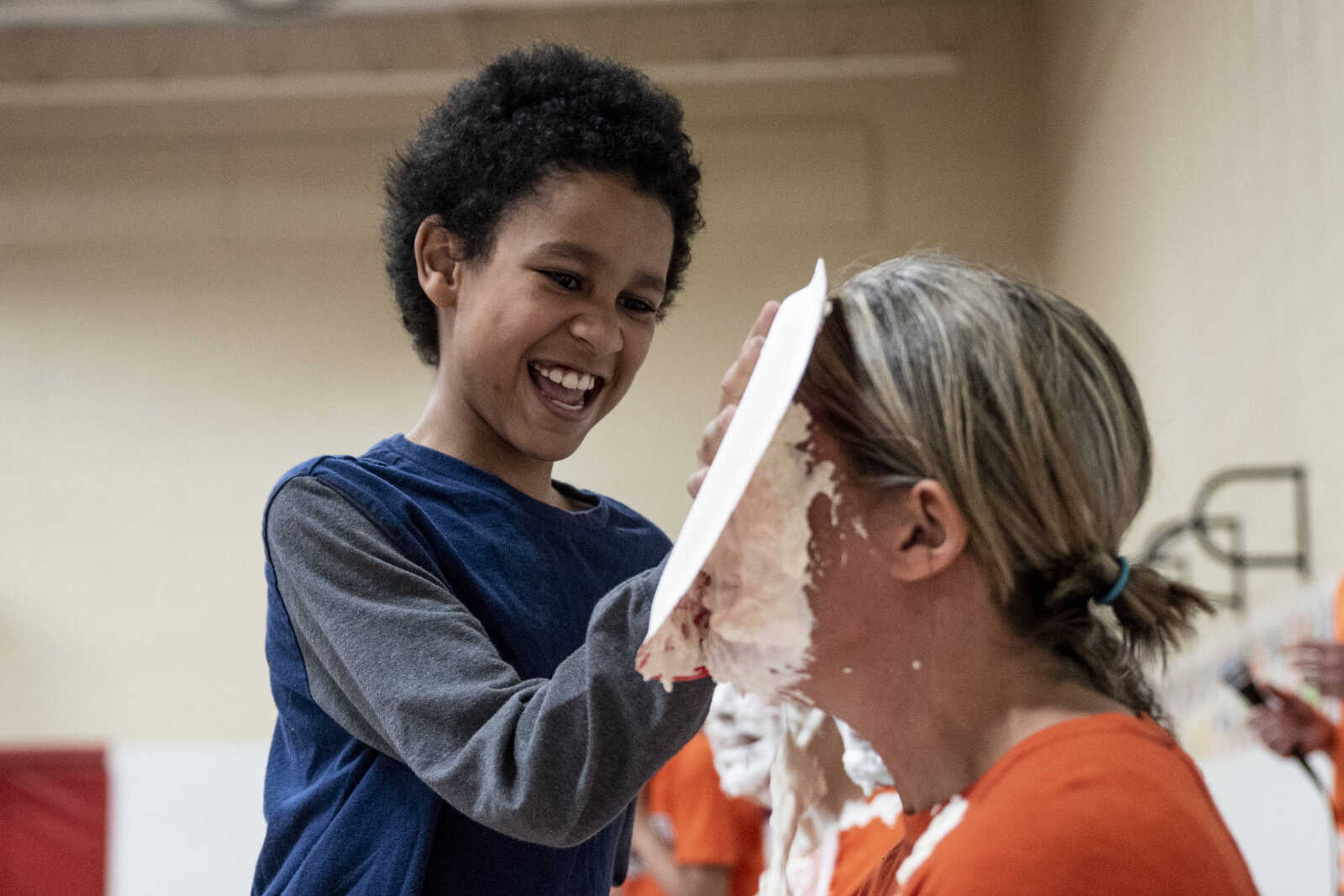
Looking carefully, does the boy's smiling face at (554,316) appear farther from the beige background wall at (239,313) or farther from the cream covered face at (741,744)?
the beige background wall at (239,313)

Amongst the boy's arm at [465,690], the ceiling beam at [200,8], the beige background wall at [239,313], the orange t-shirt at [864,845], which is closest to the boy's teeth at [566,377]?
the boy's arm at [465,690]

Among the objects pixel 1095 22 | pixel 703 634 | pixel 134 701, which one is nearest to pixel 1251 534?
pixel 1095 22

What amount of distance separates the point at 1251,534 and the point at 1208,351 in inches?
26.7

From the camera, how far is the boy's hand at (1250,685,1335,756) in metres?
2.67

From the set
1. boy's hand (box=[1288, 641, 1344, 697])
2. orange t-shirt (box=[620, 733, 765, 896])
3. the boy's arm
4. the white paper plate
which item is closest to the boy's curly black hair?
the boy's arm

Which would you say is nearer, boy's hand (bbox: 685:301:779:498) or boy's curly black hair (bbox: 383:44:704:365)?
boy's hand (bbox: 685:301:779:498)

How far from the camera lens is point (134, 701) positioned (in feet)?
21.9

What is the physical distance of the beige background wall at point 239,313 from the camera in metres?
6.71

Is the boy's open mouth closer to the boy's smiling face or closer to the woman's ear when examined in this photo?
the boy's smiling face

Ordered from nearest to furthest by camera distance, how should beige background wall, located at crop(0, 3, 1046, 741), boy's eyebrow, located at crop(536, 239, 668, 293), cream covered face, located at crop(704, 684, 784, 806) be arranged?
boy's eyebrow, located at crop(536, 239, 668, 293)
cream covered face, located at crop(704, 684, 784, 806)
beige background wall, located at crop(0, 3, 1046, 741)

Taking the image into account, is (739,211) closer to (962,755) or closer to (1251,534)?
(1251,534)

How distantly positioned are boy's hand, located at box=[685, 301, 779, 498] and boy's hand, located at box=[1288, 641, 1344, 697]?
173 cm

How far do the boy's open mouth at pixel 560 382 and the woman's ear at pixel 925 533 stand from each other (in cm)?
52

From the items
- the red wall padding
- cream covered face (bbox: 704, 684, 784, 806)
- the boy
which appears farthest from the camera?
the red wall padding
